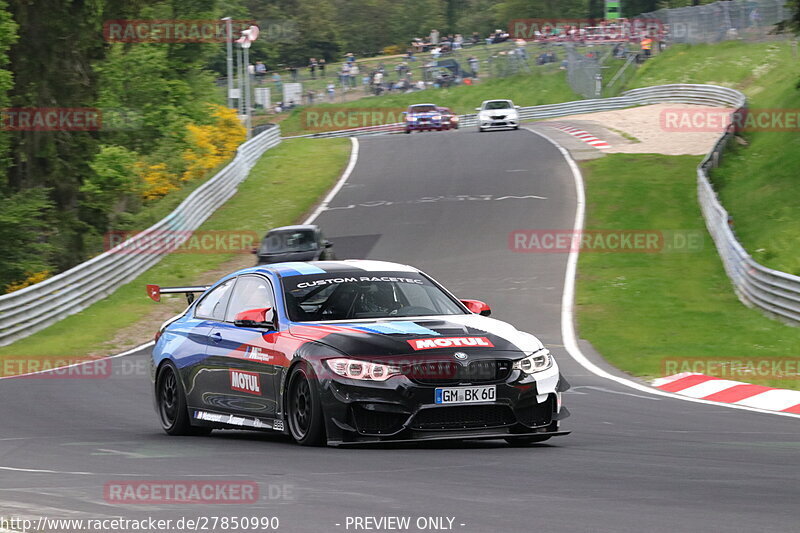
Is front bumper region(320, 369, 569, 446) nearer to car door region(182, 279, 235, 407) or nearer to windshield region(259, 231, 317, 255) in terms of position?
car door region(182, 279, 235, 407)

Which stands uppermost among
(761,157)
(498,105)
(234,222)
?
(498,105)

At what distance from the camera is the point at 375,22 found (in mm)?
123875

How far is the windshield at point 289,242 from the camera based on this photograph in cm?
2581

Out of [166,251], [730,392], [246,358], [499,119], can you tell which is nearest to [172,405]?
[246,358]

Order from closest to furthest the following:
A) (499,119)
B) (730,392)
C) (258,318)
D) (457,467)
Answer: (457,467), (258,318), (730,392), (499,119)

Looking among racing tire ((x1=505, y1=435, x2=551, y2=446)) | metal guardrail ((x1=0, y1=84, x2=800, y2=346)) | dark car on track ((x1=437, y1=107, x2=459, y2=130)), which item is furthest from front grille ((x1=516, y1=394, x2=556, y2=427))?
dark car on track ((x1=437, y1=107, x2=459, y2=130))

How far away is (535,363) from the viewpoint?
30.1ft

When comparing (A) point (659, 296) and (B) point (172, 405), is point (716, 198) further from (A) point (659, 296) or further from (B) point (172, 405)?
(B) point (172, 405)

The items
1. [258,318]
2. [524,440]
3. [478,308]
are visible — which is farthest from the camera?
[478,308]

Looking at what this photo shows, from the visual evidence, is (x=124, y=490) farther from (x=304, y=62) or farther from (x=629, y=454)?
(x=304, y=62)

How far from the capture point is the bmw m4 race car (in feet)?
28.7

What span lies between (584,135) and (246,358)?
4132cm

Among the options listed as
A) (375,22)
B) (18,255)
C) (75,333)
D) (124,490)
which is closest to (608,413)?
(124,490)

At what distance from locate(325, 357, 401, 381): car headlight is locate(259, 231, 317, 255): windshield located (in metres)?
16.9
